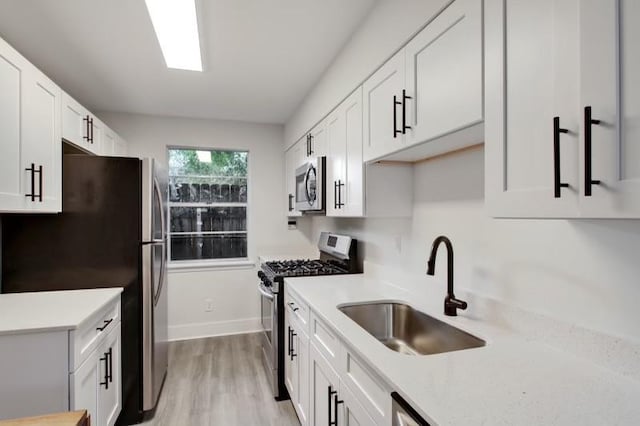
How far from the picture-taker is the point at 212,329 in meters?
3.94

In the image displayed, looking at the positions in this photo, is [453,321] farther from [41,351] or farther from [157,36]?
[157,36]

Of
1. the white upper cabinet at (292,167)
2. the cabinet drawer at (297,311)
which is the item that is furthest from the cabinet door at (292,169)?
the cabinet drawer at (297,311)

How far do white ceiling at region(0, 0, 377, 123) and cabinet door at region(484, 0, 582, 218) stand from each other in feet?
3.60

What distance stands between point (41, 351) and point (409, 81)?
2090 millimetres

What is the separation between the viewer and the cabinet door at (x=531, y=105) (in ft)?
2.71

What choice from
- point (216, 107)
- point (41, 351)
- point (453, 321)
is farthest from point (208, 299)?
point (453, 321)

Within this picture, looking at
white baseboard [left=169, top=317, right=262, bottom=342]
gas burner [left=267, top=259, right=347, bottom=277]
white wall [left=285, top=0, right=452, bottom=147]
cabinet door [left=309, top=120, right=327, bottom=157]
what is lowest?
white baseboard [left=169, top=317, right=262, bottom=342]

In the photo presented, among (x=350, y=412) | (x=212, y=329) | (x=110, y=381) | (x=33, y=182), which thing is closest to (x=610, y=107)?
(x=350, y=412)

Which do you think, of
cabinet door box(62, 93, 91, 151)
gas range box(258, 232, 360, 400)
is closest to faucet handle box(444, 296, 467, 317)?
gas range box(258, 232, 360, 400)

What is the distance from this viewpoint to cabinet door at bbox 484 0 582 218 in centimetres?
82

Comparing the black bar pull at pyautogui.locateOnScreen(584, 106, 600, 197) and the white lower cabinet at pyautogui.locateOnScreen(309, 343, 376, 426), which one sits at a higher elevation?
the black bar pull at pyautogui.locateOnScreen(584, 106, 600, 197)

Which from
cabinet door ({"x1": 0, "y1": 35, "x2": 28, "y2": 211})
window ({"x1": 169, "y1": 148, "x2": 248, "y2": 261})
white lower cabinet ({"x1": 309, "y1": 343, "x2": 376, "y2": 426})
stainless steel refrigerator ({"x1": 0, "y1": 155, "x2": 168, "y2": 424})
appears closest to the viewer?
white lower cabinet ({"x1": 309, "y1": 343, "x2": 376, "y2": 426})

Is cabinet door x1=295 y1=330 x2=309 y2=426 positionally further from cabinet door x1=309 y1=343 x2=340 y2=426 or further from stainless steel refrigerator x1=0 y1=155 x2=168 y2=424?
stainless steel refrigerator x1=0 y1=155 x2=168 y2=424

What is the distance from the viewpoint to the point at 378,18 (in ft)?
5.97
